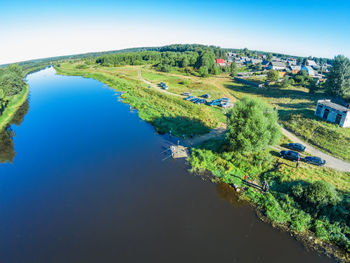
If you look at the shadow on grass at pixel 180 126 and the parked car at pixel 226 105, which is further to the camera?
the parked car at pixel 226 105

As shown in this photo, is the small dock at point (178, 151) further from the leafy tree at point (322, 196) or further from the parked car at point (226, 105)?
the parked car at point (226, 105)

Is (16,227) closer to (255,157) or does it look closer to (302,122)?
(255,157)

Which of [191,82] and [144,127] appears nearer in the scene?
[144,127]

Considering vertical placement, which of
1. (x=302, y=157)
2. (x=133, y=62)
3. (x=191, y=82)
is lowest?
(x=302, y=157)

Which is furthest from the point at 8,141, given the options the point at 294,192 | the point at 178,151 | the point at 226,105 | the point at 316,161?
the point at 316,161

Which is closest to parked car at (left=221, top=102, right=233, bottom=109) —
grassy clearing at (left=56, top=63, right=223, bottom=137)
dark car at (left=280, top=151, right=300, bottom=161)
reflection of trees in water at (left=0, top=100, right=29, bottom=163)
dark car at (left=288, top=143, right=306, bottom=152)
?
grassy clearing at (left=56, top=63, right=223, bottom=137)

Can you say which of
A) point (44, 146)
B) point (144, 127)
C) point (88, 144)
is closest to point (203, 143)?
point (144, 127)

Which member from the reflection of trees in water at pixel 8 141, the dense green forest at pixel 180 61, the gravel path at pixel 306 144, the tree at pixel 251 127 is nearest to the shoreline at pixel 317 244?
the tree at pixel 251 127
